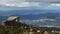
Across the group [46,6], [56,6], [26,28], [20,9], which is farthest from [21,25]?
[56,6]

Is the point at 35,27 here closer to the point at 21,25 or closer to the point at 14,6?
the point at 21,25

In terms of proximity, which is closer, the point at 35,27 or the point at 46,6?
the point at 35,27

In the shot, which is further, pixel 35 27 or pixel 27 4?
pixel 27 4

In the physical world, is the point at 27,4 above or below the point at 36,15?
above

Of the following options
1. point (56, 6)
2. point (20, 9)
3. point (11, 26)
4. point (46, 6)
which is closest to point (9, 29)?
point (11, 26)

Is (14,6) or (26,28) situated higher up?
(14,6)

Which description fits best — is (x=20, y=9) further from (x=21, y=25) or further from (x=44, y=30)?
(x=44, y=30)

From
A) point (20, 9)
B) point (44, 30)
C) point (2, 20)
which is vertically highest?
point (20, 9)

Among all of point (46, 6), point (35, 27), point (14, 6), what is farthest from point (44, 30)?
point (14, 6)
